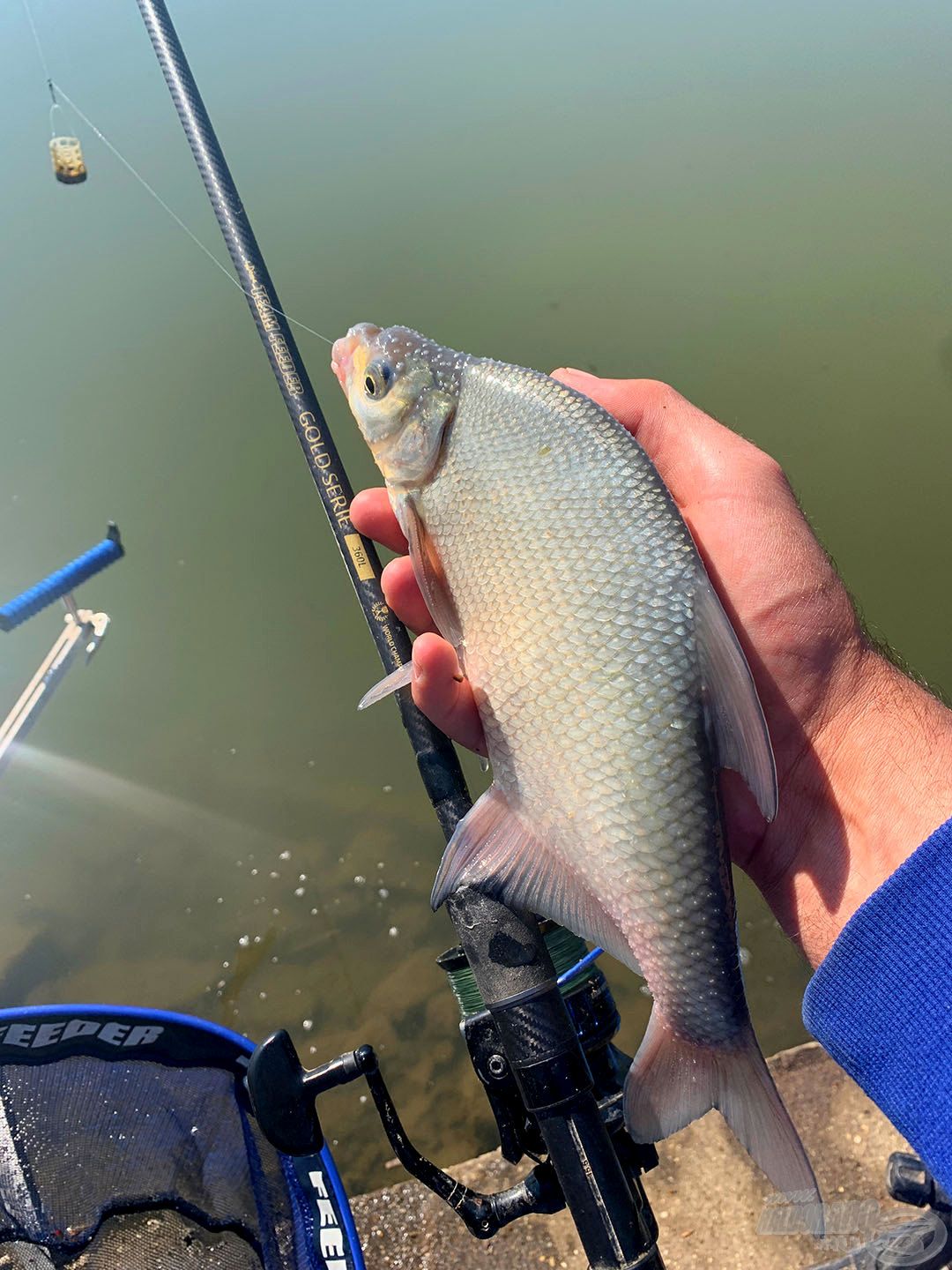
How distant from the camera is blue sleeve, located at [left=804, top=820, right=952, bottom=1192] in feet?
4.53

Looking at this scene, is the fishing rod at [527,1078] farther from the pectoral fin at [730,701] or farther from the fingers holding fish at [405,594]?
the pectoral fin at [730,701]

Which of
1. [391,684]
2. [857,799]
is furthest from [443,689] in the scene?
[857,799]

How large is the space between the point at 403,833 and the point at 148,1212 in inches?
87.5

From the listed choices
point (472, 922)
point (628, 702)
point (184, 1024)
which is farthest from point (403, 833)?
point (628, 702)

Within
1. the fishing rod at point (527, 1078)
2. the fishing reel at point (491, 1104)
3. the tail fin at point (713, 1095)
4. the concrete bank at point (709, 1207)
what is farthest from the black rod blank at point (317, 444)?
the concrete bank at point (709, 1207)

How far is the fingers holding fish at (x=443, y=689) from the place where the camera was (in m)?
1.73

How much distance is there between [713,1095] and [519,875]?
0.49 metres

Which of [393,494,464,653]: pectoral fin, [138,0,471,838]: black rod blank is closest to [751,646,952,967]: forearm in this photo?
[138,0,471,838]: black rod blank

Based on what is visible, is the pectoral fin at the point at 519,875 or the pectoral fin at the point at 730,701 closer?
the pectoral fin at the point at 730,701

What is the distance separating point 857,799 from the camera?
6.39 ft

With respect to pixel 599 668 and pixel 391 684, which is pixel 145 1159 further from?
pixel 599 668

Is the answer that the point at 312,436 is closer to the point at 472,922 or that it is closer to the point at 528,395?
the point at 528,395

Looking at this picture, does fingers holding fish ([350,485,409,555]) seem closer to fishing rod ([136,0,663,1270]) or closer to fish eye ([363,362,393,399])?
fish eye ([363,362,393,399])

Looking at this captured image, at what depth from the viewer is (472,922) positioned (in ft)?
5.28
